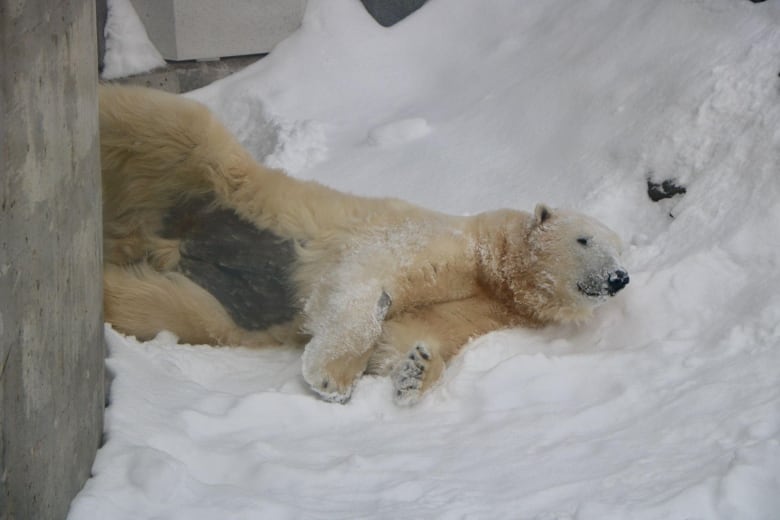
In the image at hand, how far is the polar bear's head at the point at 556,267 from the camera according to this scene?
13.5 feet

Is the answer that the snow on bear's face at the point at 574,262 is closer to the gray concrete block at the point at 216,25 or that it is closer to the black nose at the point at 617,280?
the black nose at the point at 617,280

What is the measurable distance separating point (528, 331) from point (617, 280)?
17.4 inches

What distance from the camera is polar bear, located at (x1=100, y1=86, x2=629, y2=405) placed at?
407 cm

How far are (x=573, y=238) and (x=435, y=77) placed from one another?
2.35 metres

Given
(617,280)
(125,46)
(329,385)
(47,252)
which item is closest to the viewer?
(47,252)

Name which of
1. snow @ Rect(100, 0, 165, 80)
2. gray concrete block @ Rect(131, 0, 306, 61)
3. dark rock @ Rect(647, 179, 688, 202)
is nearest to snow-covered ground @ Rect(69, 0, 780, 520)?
dark rock @ Rect(647, 179, 688, 202)

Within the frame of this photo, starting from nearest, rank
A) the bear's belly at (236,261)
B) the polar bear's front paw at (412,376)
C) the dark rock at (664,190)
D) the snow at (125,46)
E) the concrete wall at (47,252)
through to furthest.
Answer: the concrete wall at (47,252) → the polar bear's front paw at (412,376) → the bear's belly at (236,261) → the dark rock at (664,190) → the snow at (125,46)

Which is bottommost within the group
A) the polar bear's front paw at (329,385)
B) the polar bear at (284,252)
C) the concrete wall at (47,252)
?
the polar bear's front paw at (329,385)

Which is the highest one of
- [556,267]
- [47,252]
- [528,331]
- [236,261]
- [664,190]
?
[47,252]

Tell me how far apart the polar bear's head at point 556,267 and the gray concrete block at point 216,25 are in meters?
3.06

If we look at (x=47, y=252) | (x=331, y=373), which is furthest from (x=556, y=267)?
(x=47, y=252)

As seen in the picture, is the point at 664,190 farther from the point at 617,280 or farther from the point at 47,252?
the point at 47,252

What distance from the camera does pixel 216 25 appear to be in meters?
6.55

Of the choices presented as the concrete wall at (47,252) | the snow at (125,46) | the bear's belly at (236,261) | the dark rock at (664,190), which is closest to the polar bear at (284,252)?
the bear's belly at (236,261)
